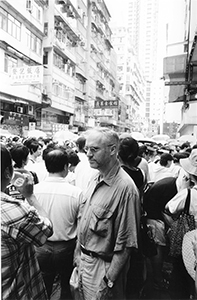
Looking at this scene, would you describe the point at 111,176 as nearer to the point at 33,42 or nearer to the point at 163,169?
the point at 163,169

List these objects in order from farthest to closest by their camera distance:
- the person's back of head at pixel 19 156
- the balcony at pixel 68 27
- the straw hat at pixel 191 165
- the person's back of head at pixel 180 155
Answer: the balcony at pixel 68 27 < the person's back of head at pixel 180 155 < the person's back of head at pixel 19 156 < the straw hat at pixel 191 165

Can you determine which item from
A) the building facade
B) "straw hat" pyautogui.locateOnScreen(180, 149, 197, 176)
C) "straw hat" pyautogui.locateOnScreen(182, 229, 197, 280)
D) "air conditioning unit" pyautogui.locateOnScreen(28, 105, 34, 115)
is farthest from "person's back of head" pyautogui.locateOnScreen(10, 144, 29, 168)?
"air conditioning unit" pyautogui.locateOnScreen(28, 105, 34, 115)

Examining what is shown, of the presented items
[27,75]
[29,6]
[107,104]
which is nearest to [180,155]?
[27,75]

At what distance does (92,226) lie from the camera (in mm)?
1701

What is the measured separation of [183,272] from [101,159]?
3.92 feet

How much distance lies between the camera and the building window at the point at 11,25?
1295cm

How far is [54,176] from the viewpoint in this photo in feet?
7.16

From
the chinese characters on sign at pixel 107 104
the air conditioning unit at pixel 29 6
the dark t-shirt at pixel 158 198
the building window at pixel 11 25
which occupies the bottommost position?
the dark t-shirt at pixel 158 198

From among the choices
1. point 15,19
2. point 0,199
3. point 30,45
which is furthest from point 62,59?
point 0,199

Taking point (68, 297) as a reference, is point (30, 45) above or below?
above

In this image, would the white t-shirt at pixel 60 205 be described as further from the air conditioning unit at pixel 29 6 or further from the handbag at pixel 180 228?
the air conditioning unit at pixel 29 6

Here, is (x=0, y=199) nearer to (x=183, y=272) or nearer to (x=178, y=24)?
(x=183, y=272)

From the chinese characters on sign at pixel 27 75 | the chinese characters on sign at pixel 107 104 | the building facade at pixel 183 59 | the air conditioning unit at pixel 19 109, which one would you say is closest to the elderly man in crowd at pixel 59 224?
the building facade at pixel 183 59

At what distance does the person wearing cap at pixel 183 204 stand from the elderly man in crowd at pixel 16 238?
1.02m
